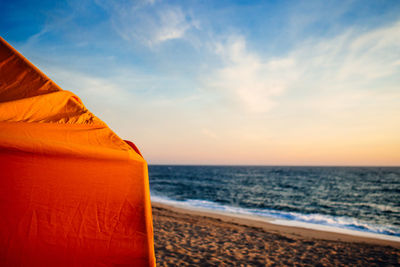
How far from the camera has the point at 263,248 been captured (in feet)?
20.9

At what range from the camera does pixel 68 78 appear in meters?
8.99

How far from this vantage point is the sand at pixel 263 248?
17.0 feet

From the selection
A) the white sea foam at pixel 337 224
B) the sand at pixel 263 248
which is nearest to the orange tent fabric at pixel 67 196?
the sand at pixel 263 248

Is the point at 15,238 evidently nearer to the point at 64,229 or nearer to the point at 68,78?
the point at 64,229

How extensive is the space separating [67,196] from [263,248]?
20.2 ft

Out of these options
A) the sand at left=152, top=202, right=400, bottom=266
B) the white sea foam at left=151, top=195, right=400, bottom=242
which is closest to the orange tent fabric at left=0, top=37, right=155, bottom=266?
the sand at left=152, top=202, right=400, bottom=266

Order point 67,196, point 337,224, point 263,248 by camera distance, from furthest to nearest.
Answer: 1. point 337,224
2. point 263,248
3. point 67,196

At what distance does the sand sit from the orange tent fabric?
332 cm

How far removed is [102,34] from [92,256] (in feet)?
29.5

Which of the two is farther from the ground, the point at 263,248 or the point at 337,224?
the point at 263,248

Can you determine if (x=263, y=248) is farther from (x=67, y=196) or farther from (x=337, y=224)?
(x=337, y=224)

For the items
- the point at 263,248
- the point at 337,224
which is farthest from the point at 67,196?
the point at 337,224

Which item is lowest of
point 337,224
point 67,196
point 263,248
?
point 337,224

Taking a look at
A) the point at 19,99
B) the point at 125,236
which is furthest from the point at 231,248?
the point at 19,99
